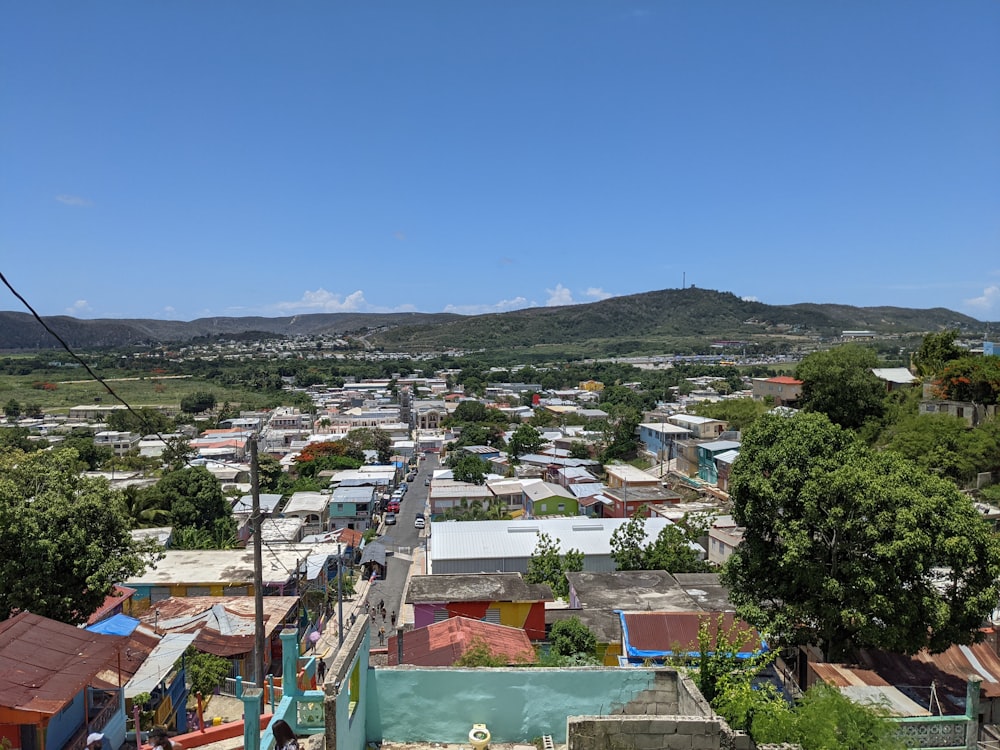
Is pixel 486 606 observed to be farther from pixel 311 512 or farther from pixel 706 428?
pixel 706 428

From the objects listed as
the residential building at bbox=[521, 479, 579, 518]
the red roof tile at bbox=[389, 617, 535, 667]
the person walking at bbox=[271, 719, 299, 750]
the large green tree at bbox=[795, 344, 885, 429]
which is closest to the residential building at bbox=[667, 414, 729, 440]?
the residential building at bbox=[521, 479, 579, 518]

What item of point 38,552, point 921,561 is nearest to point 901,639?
point 921,561

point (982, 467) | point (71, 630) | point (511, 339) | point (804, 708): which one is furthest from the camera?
point (511, 339)

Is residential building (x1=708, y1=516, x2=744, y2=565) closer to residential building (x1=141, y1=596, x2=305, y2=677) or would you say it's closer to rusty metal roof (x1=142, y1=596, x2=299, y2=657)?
residential building (x1=141, y1=596, x2=305, y2=677)

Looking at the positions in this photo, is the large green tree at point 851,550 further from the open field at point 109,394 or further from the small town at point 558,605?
the open field at point 109,394

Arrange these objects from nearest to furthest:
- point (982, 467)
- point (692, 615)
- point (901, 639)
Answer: point (901, 639) < point (692, 615) < point (982, 467)

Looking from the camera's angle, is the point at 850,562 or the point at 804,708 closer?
the point at 804,708

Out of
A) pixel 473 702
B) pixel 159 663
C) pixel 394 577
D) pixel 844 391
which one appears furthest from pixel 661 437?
pixel 473 702

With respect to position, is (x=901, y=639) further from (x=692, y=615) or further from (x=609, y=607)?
(x=609, y=607)
